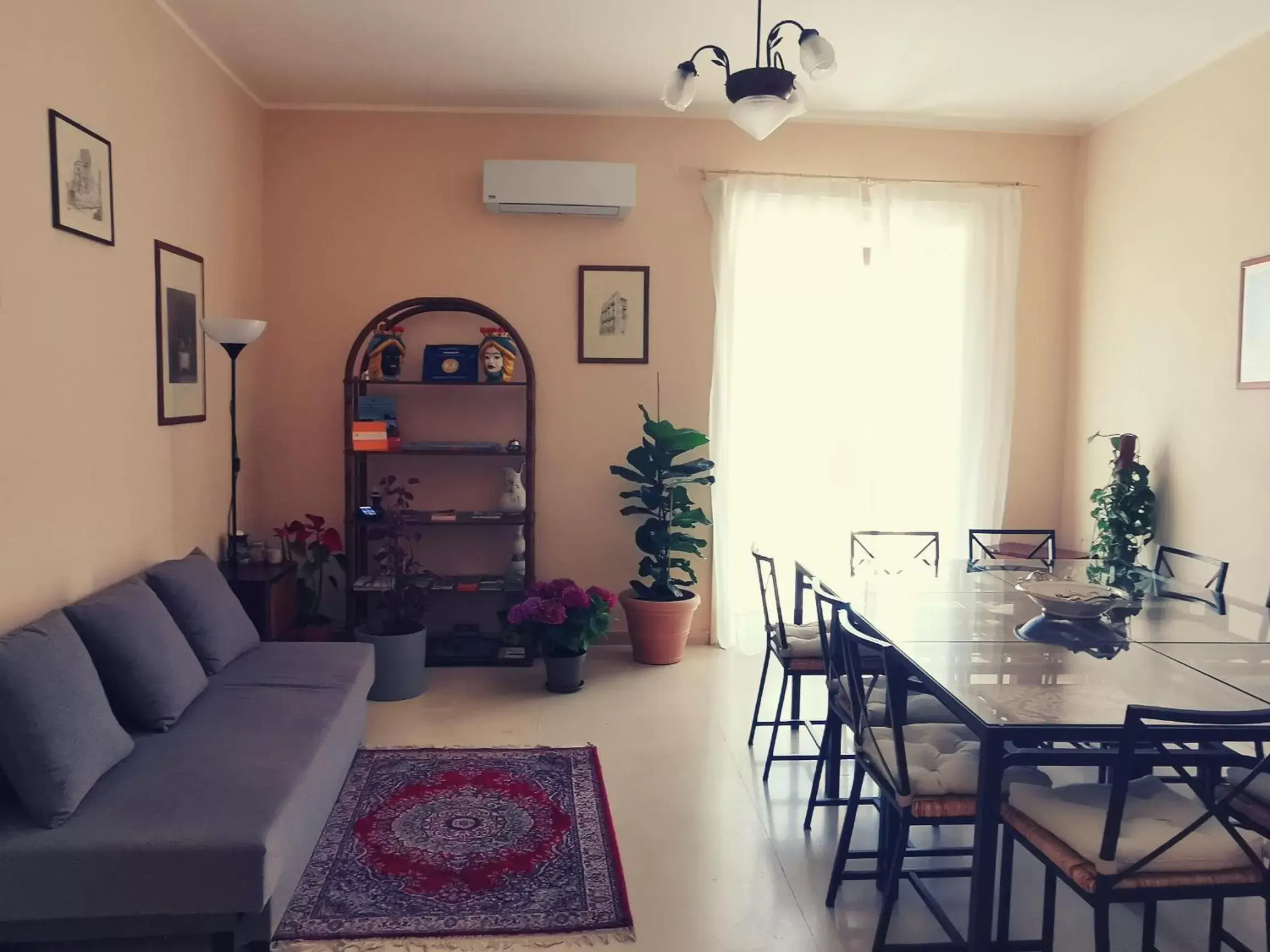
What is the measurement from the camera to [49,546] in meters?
2.80

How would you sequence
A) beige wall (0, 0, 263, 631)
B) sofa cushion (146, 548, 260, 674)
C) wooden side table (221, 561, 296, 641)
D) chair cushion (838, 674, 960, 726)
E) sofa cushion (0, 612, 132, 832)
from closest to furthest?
sofa cushion (0, 612, 132, 832) → beige wall (0, 0, 263, 631) → chair cushion (838, 674, 960, 726) → sofa cushion (146, 548, 260, 674) → wooden side table (221, 561, 296, 641)

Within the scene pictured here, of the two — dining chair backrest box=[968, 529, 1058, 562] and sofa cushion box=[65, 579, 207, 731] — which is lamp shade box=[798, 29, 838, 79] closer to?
dining chair backrest box=[968, 529, 1058, 562]

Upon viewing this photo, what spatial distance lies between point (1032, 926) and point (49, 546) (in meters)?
2.96

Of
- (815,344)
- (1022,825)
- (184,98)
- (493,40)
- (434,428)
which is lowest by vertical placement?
(1022,825)

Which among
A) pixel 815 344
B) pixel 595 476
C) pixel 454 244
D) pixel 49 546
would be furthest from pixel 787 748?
pixel 454 244

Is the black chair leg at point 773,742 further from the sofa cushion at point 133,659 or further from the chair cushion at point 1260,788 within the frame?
the sofa cushion at point 133,659

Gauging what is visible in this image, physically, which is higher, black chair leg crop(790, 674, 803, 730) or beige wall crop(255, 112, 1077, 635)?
beige wall crop(255, 112, 1077, 635)

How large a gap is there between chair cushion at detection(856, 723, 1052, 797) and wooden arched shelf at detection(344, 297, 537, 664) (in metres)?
2.43

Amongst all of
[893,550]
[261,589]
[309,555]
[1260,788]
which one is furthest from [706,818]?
[309,555]

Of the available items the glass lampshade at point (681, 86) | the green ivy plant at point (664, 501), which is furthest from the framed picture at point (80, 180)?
the green ivy plant at point (664, 501)

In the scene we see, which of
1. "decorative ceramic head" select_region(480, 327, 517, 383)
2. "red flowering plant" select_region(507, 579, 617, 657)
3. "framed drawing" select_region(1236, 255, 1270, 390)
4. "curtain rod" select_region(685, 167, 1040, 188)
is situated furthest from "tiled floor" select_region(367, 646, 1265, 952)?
"curtain rod" select_region(685, 167, 1040, 188)

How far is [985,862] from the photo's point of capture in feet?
6.71

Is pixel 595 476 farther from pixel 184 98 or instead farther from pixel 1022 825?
pixel 1022 825

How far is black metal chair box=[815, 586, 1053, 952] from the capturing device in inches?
88.3
